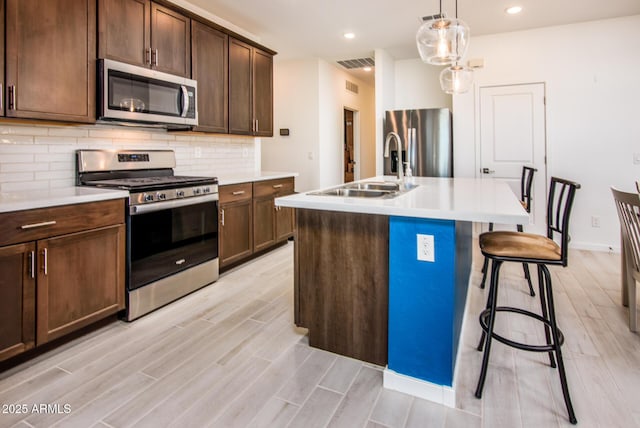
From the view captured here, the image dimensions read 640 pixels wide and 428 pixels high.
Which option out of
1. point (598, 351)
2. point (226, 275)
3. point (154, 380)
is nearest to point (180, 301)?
point (226, 275)

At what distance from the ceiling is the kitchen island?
2.76 metres

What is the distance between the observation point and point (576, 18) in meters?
4.24

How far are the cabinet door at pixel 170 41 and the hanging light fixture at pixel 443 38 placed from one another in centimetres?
204

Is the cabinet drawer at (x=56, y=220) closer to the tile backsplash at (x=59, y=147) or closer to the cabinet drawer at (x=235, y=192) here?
the tile backsplash at (x=59, y=147)

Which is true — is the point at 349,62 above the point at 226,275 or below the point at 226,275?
above

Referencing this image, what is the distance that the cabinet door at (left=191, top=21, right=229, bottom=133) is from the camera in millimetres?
3426

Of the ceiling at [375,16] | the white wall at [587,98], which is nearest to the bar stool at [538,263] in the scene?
the ceiling at [375,16]

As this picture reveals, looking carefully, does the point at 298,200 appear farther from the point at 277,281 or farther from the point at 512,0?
the point at 512,0

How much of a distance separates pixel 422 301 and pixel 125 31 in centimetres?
282

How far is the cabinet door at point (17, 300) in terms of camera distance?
6.15ft

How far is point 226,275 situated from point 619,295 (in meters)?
3.36

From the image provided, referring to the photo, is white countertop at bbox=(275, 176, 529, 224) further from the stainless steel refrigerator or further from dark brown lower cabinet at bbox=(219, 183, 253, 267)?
the stainless steel refrigerator

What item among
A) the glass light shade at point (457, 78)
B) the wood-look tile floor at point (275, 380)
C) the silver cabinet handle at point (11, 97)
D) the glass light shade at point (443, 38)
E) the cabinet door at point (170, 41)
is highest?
the cabinet door at point (170, 41)

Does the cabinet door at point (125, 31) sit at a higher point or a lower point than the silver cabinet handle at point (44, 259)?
higher
